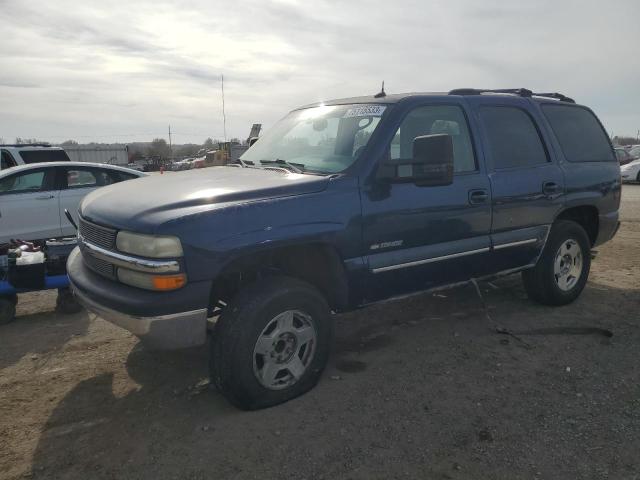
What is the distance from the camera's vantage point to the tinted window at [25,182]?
7.07m

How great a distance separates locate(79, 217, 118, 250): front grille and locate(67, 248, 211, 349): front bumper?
275mm

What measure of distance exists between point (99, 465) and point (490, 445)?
2.11 meters

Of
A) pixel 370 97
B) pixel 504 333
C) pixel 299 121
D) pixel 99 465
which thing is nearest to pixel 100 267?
pixel 99 465

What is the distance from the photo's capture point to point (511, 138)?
14.4ft

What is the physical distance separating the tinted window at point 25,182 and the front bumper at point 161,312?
207 inches

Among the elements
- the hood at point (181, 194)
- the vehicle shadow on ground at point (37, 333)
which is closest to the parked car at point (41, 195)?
the vehicle shadow on ground at point (37, 333)

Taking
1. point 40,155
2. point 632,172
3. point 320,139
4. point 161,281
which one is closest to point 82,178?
point 40,155

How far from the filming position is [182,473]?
2549mm

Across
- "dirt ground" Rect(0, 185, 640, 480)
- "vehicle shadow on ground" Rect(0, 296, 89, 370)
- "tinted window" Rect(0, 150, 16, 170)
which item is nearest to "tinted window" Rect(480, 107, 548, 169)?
"dirt ground" Rect(0, 185, 640, 480)

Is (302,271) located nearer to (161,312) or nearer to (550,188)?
(161,312)

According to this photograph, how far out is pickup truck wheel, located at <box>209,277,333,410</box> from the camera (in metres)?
2.94

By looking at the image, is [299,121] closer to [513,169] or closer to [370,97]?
[370,97]

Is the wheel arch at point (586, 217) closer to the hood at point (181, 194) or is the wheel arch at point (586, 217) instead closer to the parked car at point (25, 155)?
the hood at point (181, 194)

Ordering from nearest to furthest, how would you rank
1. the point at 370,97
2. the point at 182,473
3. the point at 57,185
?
the point at 182,473, the point at 370,97, the point at 57,185
